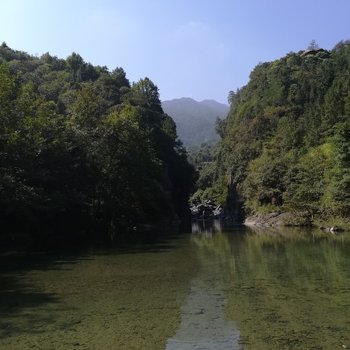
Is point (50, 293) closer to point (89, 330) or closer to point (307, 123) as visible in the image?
point (89, 330)

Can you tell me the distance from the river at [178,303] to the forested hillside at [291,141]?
23.0m

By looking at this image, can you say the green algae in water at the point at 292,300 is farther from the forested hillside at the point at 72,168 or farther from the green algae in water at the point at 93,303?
the forested hillside at the point at 72,168

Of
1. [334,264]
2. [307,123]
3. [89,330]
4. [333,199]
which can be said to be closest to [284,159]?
[307,123]

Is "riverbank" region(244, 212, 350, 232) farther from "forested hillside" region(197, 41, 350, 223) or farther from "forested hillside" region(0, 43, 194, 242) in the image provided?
"forested hillside" region(0, 43, 194, 242)

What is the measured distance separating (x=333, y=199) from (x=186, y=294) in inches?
1172

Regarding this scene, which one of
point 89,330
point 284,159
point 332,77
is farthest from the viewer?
point 332,77

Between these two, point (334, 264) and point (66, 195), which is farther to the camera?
point (66, 195)

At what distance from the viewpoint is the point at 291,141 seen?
2532 inches

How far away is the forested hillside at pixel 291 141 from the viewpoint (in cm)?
4406

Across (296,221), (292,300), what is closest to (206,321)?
(292,300)

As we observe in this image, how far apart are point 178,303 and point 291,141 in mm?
55191

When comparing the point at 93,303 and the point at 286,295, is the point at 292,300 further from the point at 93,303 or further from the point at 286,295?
the point at 93,303

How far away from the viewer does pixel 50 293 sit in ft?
45.4

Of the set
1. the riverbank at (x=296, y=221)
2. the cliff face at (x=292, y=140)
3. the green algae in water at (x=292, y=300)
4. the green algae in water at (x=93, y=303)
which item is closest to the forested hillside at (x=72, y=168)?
the green algae in water at (x=93, y=303)
